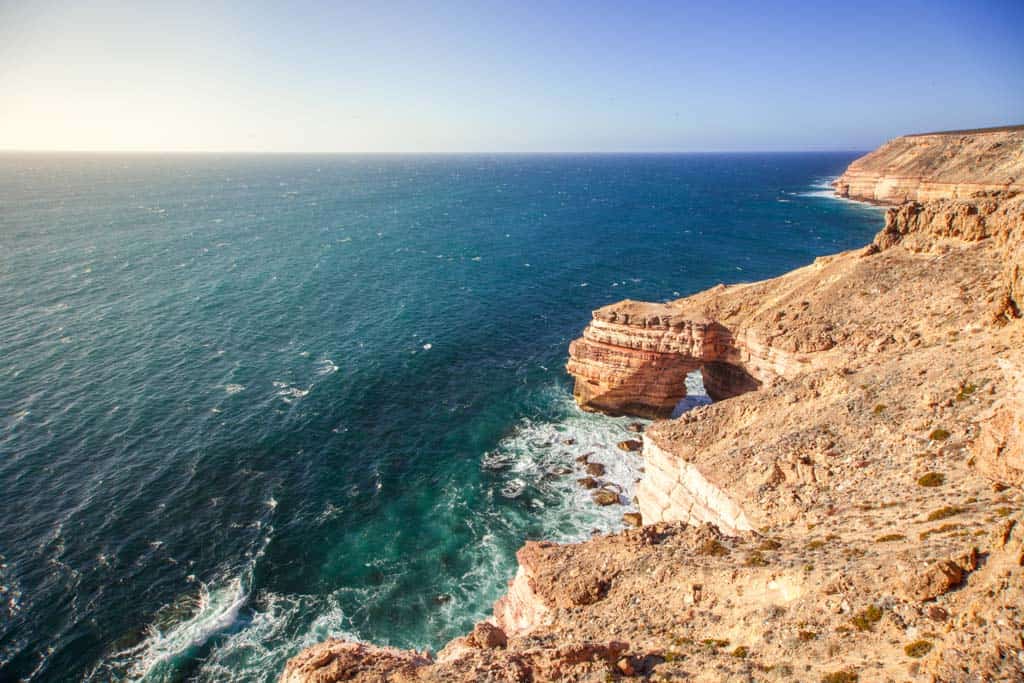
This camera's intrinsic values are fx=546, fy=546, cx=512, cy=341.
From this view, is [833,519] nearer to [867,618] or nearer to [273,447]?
[867,618]

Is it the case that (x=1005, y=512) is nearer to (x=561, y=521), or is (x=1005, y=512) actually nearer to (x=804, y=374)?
(x=804, y=374)

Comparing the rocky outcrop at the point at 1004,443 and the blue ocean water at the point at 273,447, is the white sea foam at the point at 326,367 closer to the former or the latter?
the blue ocean water at the point at 273,447

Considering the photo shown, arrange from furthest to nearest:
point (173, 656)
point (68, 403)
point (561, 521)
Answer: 1. point (68, 403)
2. point (561, 521)
3. point (173, 656)

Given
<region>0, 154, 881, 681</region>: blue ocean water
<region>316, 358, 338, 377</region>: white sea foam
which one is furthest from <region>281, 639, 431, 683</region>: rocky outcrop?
<region>316, 358, 338, 377</region>: white sea foam

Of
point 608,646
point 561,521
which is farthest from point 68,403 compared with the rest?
point 608,646

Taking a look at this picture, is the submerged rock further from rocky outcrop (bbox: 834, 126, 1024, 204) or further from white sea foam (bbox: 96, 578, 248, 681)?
rocky outcrop (bbox: 834, 126, 1024, 204)

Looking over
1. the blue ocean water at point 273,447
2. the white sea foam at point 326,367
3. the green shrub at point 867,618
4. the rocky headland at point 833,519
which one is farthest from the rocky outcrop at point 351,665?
the white sea foam at point 326,367

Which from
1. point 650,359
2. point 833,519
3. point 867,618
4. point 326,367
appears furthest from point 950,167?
point 867,618
